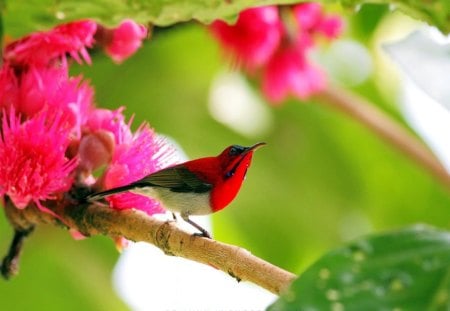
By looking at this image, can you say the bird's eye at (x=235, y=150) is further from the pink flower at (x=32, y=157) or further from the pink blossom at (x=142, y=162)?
the pink flower at (x=32, y=157)

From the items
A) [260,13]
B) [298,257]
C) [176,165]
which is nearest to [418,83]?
[176,165]

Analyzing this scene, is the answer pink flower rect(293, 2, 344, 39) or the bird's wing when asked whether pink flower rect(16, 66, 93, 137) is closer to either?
the bird's wing

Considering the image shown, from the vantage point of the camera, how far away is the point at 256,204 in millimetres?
2662

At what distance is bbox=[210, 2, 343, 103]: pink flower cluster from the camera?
1860 mm

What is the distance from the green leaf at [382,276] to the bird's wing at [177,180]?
0.46 metres

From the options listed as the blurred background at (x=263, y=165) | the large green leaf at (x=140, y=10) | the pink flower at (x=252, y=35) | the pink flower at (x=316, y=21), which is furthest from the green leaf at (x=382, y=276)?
the blurred background at (x=263, y=165)

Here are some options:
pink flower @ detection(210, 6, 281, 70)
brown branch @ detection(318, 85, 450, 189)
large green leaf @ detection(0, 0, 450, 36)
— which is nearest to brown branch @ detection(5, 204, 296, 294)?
large green leaf @ detection(0, 0, 450, 36)

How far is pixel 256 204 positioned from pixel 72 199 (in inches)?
57.4

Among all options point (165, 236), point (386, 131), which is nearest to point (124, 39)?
point (165, 236)

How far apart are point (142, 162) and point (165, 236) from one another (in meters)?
0.23

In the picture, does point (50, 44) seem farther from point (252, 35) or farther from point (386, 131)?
point (386, 131)

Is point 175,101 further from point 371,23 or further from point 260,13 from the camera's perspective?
point 260,13

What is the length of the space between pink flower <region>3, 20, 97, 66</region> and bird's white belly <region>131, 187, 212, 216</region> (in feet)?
0.81

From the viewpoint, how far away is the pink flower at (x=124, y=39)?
1365 millimetres
